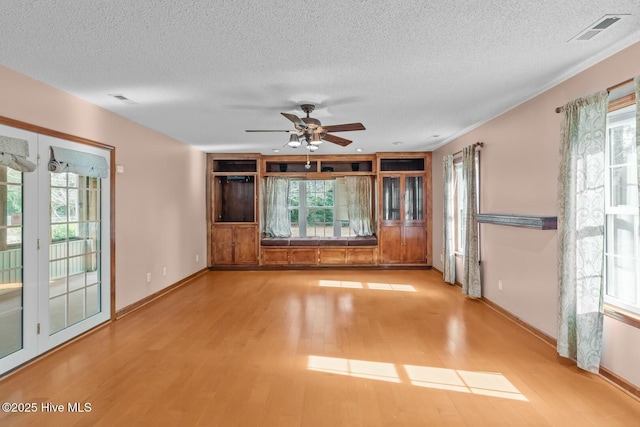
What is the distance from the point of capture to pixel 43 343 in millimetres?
3500

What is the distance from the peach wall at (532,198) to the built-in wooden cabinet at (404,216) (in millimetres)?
2802

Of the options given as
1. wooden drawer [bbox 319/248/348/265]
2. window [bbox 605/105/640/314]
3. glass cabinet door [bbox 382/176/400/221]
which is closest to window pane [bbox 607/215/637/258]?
window [bbox 605/105/640/314]

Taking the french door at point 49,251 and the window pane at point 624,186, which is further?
the french door at point 49,251

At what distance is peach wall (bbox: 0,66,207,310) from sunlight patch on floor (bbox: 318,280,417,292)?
2.68m

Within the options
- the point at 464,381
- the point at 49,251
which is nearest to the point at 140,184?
the point at 49,251

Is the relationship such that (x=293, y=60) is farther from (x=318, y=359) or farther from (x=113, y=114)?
(x=113, y=114)

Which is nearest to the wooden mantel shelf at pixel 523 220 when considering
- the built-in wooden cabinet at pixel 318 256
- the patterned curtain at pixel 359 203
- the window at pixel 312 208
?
the built-in wooden cabinet at pixel 318 256

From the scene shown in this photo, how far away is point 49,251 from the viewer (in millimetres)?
3598

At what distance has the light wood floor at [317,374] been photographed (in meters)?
2.49

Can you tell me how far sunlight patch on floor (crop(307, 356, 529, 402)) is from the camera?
2.83 m

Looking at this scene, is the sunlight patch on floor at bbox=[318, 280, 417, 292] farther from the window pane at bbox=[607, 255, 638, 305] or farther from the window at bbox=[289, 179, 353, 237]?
the window pane at bbox=[607, 255, 638, 305]

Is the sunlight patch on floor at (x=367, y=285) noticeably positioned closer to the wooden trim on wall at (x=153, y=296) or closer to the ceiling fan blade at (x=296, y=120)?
the wooden trim on wall at (x=153, y=296)

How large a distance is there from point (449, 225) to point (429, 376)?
13.2ft

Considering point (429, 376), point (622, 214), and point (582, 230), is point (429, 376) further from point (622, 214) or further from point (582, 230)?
point (622, 214)
